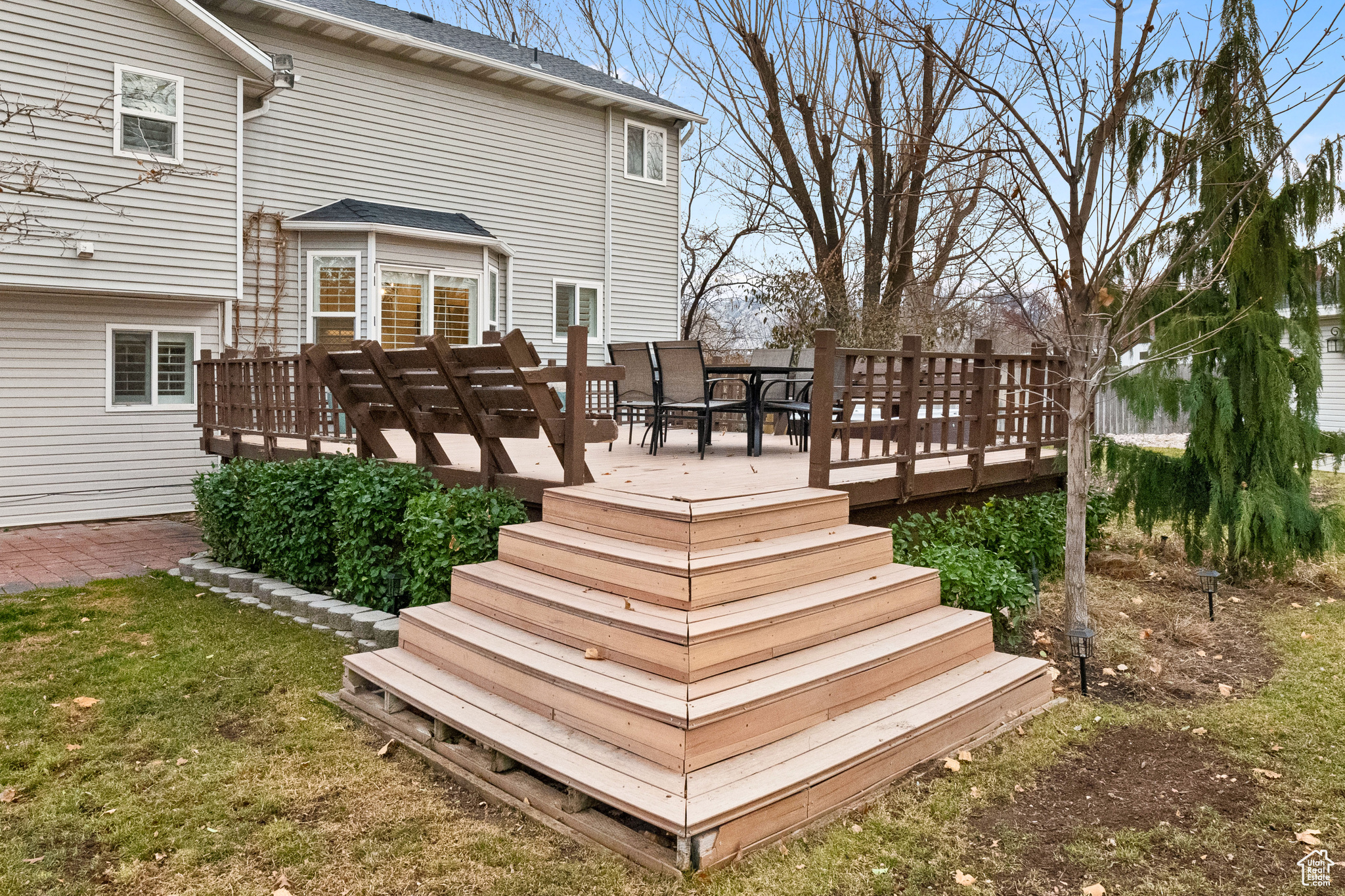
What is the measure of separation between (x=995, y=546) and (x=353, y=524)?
4366 millimetres

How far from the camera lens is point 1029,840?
313 cm

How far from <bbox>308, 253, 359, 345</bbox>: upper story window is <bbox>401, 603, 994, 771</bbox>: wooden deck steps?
8.26 m

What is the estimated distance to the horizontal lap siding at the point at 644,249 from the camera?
1529 centimetres

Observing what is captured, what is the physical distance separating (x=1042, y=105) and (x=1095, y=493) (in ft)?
10.9

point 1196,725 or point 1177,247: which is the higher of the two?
point 1177,247

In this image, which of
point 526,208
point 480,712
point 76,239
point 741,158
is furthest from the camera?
point 741,158

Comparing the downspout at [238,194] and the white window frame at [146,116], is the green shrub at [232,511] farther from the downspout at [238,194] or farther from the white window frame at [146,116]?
the white window frame at [146,116]

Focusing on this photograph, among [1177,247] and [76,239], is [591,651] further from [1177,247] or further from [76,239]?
[76,239]

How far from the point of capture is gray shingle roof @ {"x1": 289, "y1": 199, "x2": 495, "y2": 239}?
1167 centimetres

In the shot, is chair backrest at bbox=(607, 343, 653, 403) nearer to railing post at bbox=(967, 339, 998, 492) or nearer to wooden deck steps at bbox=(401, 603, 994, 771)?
railing post at bbox=(967, 339, 998, 492)

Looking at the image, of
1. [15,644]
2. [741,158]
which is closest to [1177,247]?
[15,644]

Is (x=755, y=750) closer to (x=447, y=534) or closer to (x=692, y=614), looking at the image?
(x=692, y=614)

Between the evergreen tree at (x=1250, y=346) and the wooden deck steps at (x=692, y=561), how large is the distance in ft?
11.8

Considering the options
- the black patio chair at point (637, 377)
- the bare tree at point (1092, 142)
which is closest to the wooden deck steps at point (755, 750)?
the bare tree at point (1092, 142)
